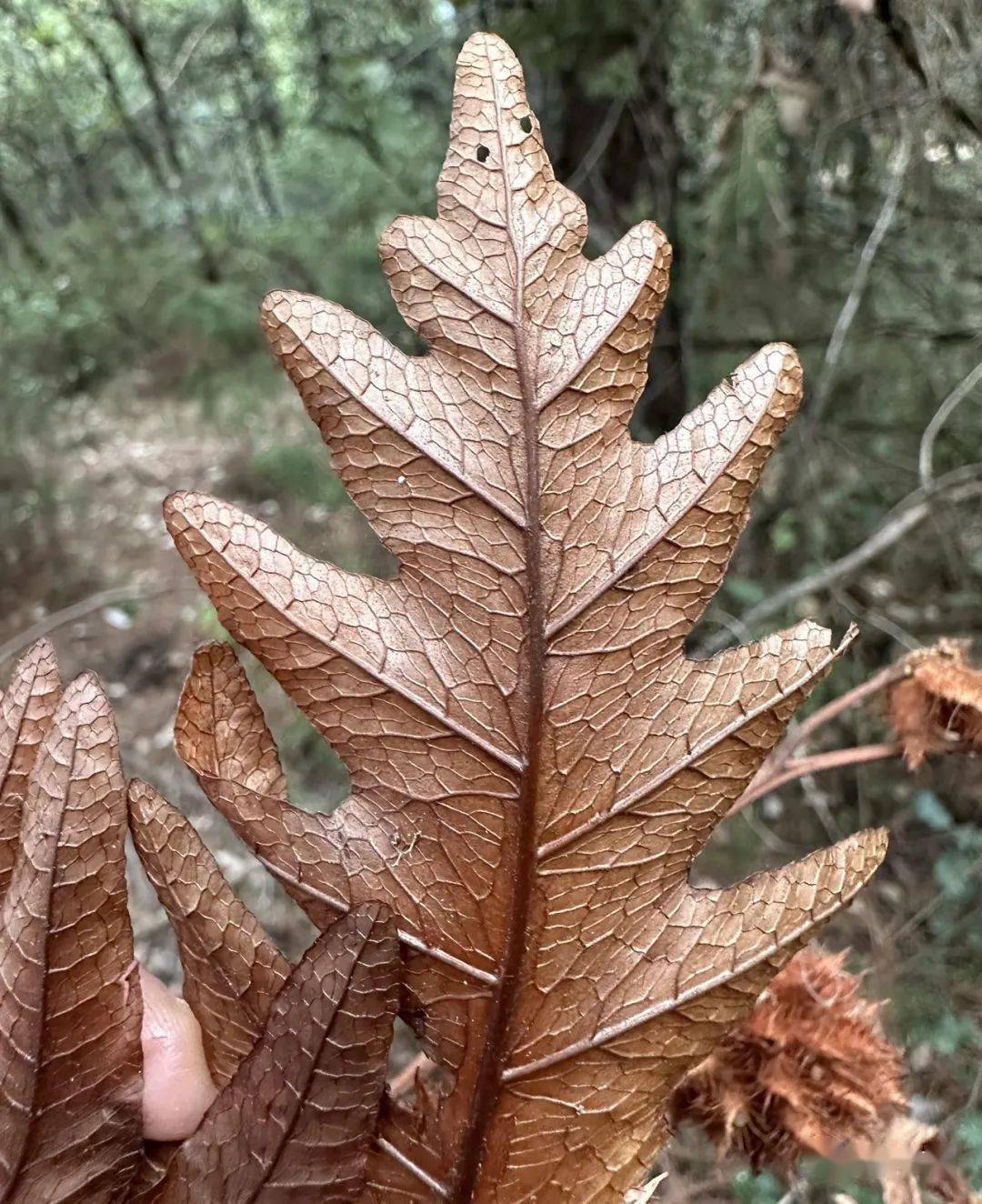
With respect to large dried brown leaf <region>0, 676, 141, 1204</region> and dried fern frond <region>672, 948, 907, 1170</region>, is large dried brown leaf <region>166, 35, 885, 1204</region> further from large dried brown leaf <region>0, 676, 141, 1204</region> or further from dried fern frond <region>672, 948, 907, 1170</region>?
dried fern frond <region>672, 948, 907, 1170</region>

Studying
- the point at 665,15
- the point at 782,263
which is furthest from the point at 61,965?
the point at 782,263

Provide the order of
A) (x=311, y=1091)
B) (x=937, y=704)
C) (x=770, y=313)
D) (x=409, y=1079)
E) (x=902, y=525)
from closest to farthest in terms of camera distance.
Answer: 1. (x=311, y=1091)
2. (x=409, y=1079)
3. (x=937, y=704)
4. (x=902, y=525)
5. (x=770, y=313)

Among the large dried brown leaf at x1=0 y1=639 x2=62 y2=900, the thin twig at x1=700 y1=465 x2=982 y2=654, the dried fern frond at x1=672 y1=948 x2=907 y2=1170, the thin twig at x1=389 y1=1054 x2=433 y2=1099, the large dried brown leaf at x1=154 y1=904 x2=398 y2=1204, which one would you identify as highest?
the large dried brown leaf at x1=0 y1=639 x2=62 y2=900

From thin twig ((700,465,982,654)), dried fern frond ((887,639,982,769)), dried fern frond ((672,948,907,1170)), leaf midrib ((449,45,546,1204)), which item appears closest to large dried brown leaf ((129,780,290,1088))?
leaf midrib ((449,45,546,1204))

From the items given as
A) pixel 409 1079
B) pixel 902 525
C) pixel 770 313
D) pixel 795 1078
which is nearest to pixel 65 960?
pixel 409 1079

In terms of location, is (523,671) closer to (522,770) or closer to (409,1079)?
(522,770)

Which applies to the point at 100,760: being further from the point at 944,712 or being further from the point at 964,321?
the point at 964,321
